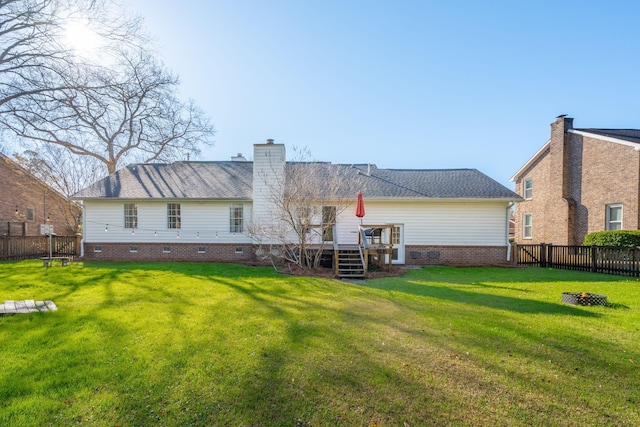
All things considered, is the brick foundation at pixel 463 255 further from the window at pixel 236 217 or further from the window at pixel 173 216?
the window at pixel 173 216

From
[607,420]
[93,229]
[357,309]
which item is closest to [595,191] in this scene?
[357,309]

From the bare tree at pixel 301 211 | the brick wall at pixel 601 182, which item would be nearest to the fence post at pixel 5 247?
the bare tree at pixel 301 211

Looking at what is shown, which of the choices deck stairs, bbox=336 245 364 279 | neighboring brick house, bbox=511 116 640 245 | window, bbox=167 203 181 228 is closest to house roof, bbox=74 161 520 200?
window, bbox=167 203 181 228

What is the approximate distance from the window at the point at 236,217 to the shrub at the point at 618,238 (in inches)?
661

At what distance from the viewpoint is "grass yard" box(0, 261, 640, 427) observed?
120 inches

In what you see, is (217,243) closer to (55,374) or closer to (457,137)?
(55,374)

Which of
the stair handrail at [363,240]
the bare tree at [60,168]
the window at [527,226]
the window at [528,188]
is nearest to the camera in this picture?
the stair handrail at [363,240]

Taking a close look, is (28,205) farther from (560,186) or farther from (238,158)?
(560,186)

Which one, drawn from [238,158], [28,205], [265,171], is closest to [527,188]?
[265,171]

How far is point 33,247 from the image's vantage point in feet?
55.7

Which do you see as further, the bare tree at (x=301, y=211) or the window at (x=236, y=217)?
the window at (x=236, y=217)

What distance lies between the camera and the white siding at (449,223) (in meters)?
14.9

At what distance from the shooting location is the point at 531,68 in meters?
13.1

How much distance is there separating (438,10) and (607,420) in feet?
42.6
